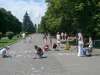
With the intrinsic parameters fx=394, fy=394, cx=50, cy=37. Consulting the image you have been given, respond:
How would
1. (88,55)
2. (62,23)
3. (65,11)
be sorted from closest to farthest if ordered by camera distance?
(88,55) → (65,11) → (62,23)

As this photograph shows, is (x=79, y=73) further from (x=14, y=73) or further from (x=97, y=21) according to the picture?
(x=97, y=21)

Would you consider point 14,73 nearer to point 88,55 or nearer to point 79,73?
point 79,73

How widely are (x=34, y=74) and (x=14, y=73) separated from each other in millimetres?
1290

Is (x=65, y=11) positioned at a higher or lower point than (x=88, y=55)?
higher

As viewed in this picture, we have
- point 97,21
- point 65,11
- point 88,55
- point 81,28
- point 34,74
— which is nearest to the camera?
point 34,74

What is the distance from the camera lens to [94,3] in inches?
1928

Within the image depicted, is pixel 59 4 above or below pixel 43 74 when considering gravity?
above

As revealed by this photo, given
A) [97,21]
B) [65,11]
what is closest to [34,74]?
[97,21]

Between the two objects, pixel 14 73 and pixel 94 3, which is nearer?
pixel 14 73

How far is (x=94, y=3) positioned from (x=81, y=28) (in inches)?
147

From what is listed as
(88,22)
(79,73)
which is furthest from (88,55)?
(88,22)

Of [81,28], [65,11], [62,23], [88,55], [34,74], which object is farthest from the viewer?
[62,23]

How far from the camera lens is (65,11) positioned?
54.7 m

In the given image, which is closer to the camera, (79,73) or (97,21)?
(79,73)
